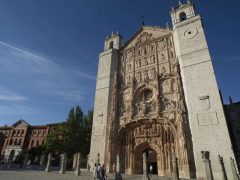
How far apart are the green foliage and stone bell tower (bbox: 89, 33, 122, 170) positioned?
8.05 metres

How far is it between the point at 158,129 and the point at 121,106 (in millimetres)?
5504

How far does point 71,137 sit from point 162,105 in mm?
16175

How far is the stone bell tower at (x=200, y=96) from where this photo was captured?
14172 millimetres

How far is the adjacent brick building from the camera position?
4347 cm

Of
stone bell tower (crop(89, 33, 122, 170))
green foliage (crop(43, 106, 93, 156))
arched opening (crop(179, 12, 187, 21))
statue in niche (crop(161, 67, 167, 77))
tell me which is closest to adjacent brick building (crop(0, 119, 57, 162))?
green foliage (crop(43, 106, 93, 156))

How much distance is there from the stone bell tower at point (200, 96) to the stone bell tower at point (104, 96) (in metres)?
8.70

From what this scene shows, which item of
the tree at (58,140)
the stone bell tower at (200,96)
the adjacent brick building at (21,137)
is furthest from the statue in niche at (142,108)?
the adjacent brick building at (21,137)

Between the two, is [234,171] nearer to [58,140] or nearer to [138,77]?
[138,77]

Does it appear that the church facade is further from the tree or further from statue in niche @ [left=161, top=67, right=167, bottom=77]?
the tree

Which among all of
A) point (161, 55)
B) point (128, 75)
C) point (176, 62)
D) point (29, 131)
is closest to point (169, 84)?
point (176, 62)

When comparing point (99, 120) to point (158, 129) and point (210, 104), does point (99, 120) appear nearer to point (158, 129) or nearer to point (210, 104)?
point (158, 129)

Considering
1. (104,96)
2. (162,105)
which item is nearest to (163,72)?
(162,105)

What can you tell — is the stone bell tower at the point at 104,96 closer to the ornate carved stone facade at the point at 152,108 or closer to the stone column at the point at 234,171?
the ornate carved stone facade at the point at 152,108

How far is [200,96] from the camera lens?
54.6ft
